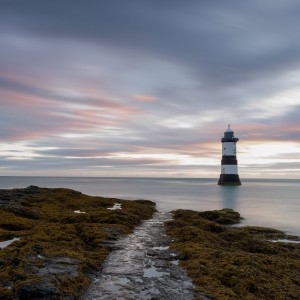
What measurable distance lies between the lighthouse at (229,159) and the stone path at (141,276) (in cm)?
7018

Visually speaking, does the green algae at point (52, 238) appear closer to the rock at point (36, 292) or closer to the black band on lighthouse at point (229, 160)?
the rock at point (36, 292)

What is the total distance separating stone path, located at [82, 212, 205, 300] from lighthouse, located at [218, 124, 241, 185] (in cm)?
7018

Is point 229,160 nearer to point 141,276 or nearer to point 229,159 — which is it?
point 229,159

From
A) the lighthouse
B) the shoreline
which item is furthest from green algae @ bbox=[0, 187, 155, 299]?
the lighthouse

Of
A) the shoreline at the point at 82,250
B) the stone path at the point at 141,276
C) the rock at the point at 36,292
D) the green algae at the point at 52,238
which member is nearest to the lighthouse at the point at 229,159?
the green algae at the point at 52,238

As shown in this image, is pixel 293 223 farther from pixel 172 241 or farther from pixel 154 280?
pixel 154 280

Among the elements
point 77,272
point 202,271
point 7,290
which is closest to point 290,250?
point 202,271

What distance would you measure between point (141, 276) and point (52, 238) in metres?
7.29

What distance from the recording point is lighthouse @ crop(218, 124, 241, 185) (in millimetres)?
86875

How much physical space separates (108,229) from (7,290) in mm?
11574

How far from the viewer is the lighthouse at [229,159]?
3420 inches

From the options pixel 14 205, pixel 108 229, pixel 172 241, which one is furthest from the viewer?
pixel 14 205

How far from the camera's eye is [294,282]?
46.6 feet

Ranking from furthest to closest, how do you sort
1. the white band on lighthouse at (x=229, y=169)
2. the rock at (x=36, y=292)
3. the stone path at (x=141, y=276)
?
the white band on lighthouse at (x=229, y=169), the stone path at (x=141, y=276), the rock at (x=36, y=292)
